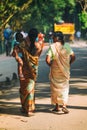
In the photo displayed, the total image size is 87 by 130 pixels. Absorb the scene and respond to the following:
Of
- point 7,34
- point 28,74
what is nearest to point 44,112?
point 28,74

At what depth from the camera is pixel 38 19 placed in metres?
53.9

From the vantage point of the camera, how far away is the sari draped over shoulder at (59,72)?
10562 millimetres

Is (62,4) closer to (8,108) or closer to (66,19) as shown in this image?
(66,19)

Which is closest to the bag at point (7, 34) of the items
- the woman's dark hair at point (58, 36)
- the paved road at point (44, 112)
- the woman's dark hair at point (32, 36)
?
the paved road at point (44, 112)

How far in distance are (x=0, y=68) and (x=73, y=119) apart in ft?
39.6

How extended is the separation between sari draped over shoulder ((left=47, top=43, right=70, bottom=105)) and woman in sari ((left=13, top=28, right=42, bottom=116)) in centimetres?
35

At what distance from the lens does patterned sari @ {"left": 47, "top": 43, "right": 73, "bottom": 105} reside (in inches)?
416

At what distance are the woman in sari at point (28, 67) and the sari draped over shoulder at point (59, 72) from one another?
0.35 metres

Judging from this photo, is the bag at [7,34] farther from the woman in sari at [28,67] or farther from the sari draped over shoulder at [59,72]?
the sari draped over shoulder at [59,72]

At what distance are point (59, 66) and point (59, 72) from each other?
12 cm

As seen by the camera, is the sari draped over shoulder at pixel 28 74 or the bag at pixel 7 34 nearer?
the sari draped over shoulder at pixel 28 74

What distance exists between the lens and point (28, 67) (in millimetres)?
10586

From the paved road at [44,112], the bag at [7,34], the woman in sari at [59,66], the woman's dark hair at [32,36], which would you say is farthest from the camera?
the bag at [7,34]

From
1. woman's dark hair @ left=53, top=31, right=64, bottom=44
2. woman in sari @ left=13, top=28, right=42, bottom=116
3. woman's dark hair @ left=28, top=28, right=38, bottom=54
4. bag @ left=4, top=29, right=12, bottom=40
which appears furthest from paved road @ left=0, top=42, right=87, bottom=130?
bag @ left=4, top=29, right=12, bottom=40
